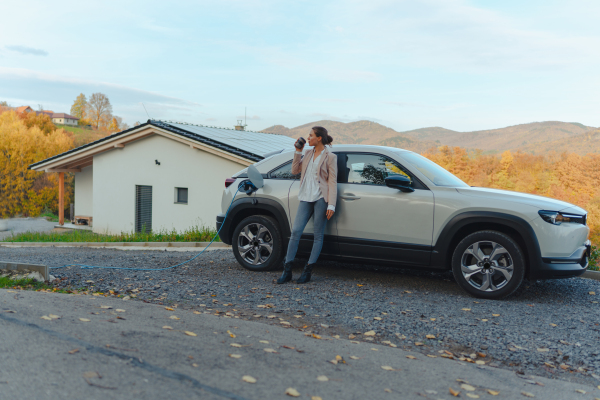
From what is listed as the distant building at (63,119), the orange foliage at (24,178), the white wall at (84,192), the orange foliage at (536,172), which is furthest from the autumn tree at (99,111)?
the white wall at (84,192)

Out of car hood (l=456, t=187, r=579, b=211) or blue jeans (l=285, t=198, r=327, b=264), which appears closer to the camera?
car hood (l=456, t=187, r=579, b=211)

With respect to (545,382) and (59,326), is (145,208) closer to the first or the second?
(59,326)

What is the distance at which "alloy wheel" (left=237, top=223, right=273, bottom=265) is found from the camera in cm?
710

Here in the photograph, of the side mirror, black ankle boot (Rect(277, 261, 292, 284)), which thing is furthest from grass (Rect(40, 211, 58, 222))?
the side mirror

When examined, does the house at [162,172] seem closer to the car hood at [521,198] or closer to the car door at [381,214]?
the car door at [381,214]

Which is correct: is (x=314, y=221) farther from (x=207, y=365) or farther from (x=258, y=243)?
(x=207, y=365)

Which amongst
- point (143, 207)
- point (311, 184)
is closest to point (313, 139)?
point (311, 184)

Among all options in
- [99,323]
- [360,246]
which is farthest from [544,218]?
[99,323]

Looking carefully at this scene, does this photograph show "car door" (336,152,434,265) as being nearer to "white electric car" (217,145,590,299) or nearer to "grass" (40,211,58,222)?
"white electric car" (217,145,590,299)

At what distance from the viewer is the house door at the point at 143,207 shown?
20359 millimetres

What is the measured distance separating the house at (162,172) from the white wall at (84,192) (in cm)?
281

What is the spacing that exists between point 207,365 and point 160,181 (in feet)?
56.1

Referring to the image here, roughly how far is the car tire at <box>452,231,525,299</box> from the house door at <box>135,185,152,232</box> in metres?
16.4

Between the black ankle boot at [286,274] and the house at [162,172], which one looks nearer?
the black ankle boot at [286,274]
